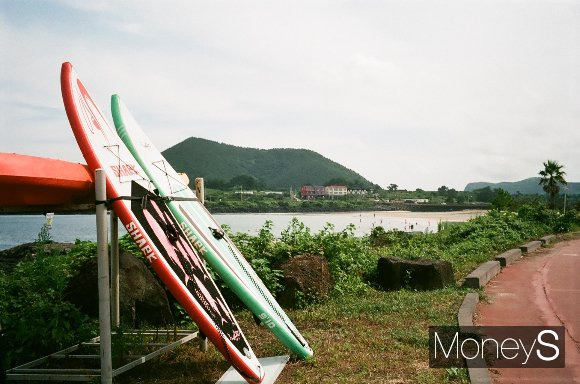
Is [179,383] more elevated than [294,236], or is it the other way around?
[294,236]

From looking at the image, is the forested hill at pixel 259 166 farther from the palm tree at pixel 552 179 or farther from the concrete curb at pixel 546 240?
the concrete curb at pixel 546 240

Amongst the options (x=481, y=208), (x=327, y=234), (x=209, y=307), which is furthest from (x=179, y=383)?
(x=481, y=208)

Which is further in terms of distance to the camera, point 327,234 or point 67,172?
point 327,234

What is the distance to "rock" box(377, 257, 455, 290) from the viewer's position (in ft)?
30.6

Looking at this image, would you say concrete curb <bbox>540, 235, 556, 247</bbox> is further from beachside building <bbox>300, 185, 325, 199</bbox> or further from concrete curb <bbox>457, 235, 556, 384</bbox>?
beachside building <bbox>300, 185, 325, 199</bbox>

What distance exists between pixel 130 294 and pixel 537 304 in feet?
18.9

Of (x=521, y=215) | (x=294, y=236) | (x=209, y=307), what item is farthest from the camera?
(x=521, y=215)

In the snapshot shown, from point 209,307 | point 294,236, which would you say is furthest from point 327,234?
point 209,307

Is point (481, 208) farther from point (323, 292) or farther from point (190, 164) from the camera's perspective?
point (323, 292)

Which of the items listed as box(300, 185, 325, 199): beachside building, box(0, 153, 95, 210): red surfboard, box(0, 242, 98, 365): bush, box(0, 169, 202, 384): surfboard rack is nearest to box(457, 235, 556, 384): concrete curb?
box(0, 169, 202, 384): surfboard rack

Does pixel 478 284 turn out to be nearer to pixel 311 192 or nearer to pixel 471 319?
pixel 471 319

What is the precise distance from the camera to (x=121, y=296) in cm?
628

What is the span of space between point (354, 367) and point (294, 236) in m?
4.04

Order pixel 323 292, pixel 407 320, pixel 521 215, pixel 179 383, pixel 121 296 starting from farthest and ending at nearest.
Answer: pixel 521 215, pixel 323 292, pixel 407 320, pixel 121 296, pixel 179 383
